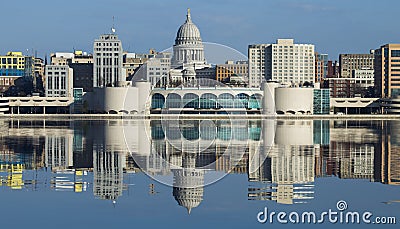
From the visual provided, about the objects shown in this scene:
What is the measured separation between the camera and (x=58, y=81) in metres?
65.9

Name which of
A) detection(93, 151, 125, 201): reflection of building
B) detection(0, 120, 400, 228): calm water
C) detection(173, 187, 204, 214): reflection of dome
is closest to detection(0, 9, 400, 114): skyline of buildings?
detection(0, 120, 400, 228): calm water

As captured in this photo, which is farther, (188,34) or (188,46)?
(188,34)

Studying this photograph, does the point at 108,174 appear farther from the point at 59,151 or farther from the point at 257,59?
the point at 257,59

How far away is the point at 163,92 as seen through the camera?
59.6 metres

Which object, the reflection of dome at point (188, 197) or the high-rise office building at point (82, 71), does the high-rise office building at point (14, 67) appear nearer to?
the high-rise office building at point (82, 71)

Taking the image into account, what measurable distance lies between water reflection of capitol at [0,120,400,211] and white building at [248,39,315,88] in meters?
49.3

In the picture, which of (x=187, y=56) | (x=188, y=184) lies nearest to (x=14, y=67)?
(x=187, y=56)

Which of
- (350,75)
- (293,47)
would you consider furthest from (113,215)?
(350,75)

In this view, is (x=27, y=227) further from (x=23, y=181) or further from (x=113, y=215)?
(x=23, y=181)

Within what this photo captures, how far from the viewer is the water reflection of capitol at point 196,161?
15.3 meters

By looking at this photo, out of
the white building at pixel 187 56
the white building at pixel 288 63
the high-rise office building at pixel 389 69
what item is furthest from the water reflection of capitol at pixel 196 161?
the white building at pixel 288 63

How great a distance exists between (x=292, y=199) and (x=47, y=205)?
4285mm

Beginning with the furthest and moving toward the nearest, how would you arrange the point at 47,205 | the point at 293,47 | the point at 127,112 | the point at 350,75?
the point at 350,75
the point at 293,47
the point at 127,112
the point at 47,205

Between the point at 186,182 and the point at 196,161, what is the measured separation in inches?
164
